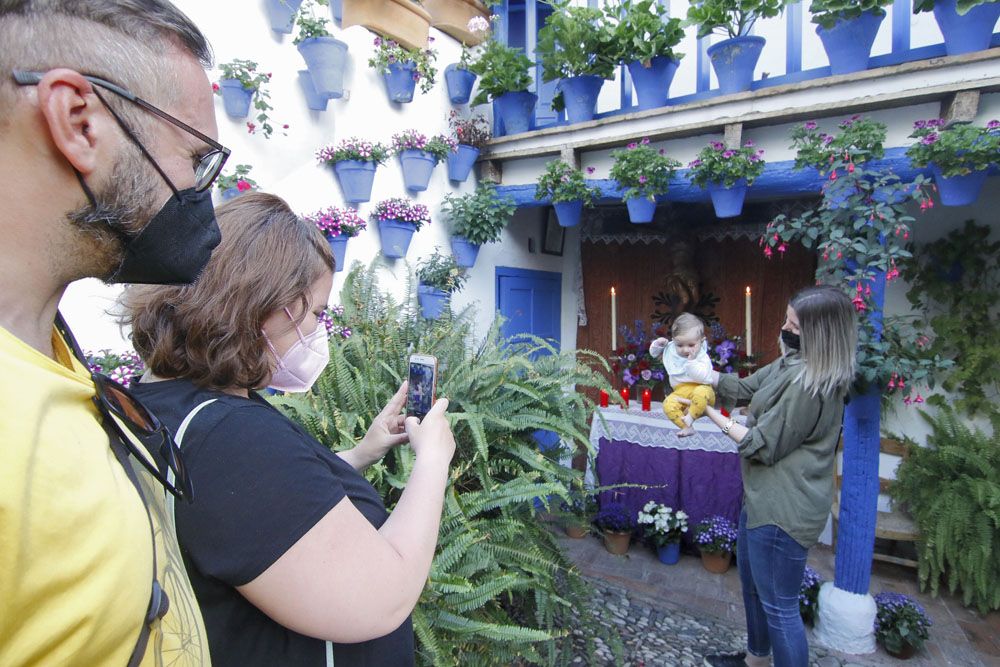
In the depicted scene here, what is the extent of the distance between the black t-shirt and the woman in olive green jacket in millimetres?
1930

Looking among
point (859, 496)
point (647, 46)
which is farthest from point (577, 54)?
point (859, 496)

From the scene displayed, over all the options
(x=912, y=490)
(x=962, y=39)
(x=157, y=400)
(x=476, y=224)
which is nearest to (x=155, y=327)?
(x=157, y=400)

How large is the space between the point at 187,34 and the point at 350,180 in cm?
257

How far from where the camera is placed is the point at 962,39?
250 cm

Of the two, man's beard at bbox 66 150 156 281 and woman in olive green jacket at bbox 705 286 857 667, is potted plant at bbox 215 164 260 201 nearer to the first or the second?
man's beard at bbox 66 150 156 281

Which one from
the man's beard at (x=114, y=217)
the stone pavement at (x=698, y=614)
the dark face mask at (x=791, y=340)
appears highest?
the man's beard at (x=114, y=217)

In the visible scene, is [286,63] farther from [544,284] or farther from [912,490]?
[912,490]

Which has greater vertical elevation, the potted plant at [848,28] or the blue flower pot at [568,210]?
the potted plant at [848,28]

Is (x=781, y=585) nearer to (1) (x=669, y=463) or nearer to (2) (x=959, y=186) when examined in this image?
(1) (x=669, y=463)

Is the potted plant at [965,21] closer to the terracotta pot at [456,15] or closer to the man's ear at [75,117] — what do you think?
the terracotta pot at [456,15]

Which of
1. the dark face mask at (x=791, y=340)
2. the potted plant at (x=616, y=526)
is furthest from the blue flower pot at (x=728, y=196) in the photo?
the potted plant at (x=616, y=526)

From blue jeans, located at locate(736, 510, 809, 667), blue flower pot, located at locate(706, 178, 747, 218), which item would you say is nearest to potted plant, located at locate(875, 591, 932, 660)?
blue jeans, located at locate(736, 510, 809, 667)

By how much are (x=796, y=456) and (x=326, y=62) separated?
3038 mm

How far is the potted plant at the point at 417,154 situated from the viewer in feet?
11.2
